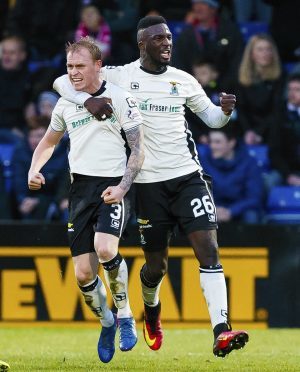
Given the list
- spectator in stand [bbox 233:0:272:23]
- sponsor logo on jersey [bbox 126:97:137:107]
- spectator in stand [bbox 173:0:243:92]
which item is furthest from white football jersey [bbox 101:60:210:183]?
spectator in stand [bbox 233:0:272:23]

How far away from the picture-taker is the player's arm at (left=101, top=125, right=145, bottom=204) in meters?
8.27

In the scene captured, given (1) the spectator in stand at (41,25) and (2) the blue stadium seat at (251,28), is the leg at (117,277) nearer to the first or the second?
(2) the blue stadium seat at (251,28)

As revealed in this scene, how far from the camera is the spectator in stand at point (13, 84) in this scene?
49.0 ft

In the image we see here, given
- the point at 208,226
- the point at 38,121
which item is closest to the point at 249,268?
the point at 38,121

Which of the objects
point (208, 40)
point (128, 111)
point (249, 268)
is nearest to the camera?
point (128, 111)

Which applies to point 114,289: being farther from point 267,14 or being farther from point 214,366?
point 267,14

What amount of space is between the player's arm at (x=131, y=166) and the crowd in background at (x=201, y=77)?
180 inches

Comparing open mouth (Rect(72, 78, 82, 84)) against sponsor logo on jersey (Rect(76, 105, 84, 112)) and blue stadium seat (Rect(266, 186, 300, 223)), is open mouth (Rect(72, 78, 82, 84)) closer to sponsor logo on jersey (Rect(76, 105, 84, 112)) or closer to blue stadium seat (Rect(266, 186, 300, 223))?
sponsor logo on jersey (Rect(76, 105, 84, 112))

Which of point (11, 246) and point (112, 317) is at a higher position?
point (112, 317)

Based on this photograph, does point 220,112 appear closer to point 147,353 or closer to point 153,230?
point 153,230

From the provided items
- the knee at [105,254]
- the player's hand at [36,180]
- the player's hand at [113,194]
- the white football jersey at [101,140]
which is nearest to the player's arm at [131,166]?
the player's hand at [113,194]

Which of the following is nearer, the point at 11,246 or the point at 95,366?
the point at 95,366

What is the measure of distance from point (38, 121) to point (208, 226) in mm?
5604

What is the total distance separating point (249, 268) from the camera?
41.1 ft
